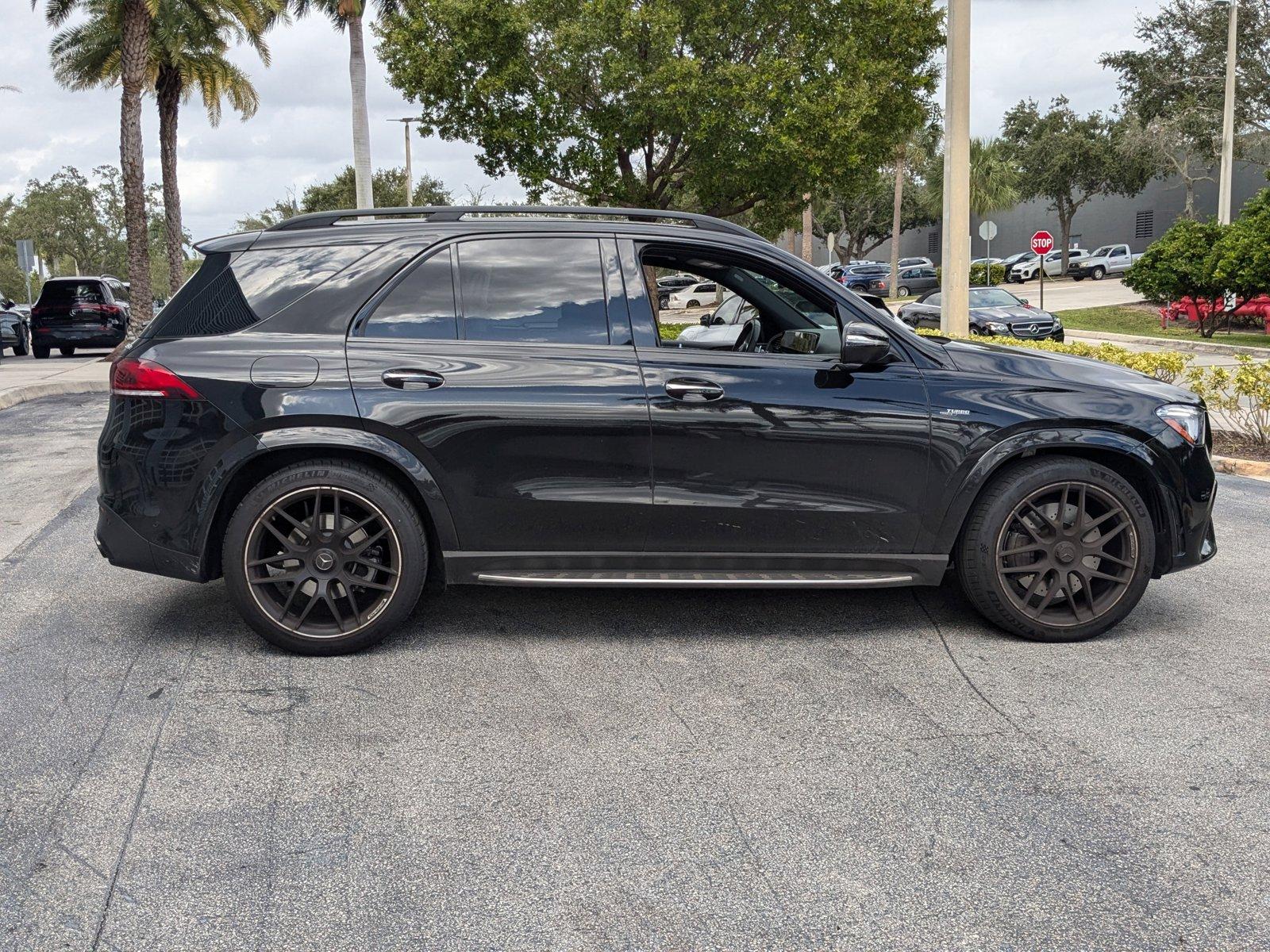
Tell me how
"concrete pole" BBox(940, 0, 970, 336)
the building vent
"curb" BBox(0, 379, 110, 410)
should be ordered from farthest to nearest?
the building vent → "curb" BBox(0, 379, 110, 410) → "concrete pole" BBox(940, 0, 970, 336)

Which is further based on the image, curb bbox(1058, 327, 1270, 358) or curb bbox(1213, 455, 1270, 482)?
curb bbox(1058, 327, 1270, 358)

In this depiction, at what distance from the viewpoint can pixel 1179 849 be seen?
128 inches

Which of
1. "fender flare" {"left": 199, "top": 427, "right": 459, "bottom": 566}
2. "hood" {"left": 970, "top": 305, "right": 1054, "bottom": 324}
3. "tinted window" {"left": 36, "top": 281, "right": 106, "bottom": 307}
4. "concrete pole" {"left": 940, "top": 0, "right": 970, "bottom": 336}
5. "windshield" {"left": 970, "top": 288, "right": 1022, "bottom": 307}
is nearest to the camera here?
"fender flare" {"left": 199, "top": 427, "right": 459, "bottom": 566}

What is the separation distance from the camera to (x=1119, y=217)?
67.7 metres

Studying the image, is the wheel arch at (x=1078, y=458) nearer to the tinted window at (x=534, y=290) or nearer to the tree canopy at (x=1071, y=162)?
the tinted window at (x=534, y=290)

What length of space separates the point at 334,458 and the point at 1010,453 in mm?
2801

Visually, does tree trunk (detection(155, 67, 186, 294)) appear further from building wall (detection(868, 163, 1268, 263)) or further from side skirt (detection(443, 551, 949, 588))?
building wall (detection(868, 163, 1268, 263))

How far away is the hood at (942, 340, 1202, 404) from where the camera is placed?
506 cm

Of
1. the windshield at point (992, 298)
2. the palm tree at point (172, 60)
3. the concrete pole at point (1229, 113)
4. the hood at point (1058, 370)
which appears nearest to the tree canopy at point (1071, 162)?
the concrete pole at point (1229, 113)

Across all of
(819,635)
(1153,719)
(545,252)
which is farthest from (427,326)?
(1153,719)

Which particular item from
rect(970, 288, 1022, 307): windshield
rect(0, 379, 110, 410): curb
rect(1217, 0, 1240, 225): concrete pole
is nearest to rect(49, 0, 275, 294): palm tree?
rect(0, 379, 110, 410): curb

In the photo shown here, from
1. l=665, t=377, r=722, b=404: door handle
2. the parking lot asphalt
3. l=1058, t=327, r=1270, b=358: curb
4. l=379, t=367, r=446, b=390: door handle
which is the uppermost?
l=379, t=367, r=446, b=390: door handle

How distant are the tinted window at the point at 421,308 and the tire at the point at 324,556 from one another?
1.96 feet

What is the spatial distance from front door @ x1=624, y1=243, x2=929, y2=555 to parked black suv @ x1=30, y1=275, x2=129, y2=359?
26027 millimetres
